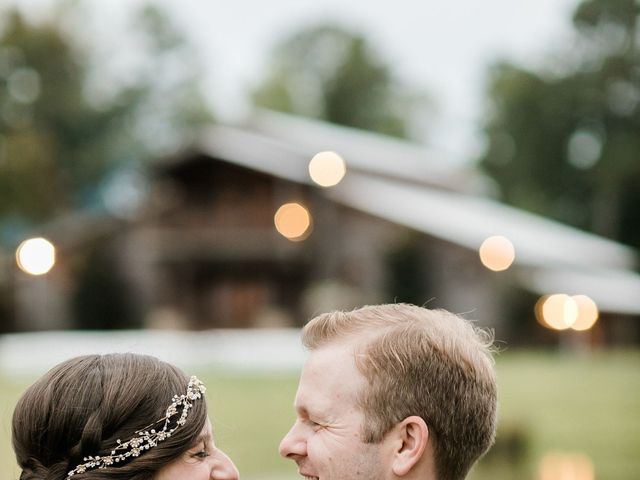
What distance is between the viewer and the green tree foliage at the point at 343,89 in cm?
6644

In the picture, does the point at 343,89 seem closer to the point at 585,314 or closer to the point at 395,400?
the point at 585,314

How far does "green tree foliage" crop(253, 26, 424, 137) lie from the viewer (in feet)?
218

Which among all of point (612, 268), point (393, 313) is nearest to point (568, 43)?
point (612, 268)

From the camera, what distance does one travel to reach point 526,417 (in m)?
16.6

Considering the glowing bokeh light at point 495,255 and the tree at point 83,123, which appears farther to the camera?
the tree at point 83,123

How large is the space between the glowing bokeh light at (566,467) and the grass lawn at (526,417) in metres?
0.08

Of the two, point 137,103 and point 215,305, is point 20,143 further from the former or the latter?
point 137,103

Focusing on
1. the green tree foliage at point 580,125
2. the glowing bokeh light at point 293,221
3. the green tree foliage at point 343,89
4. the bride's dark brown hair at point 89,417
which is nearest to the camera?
the bride's dark brown hair at point 89,417

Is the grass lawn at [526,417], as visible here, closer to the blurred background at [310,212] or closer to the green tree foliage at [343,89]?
the blurred background at [310,212]

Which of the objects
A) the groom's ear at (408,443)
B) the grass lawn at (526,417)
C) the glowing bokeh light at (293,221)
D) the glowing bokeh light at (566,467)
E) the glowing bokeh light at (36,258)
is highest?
the groom's ear at (408,443)

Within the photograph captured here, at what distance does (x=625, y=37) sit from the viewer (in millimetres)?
56594

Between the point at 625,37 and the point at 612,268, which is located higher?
the point at 625,37

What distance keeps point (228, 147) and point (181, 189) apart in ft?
7.33

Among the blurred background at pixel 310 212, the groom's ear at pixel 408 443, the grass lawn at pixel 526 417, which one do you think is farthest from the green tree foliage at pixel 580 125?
the groom's ear at pixel 408 443
